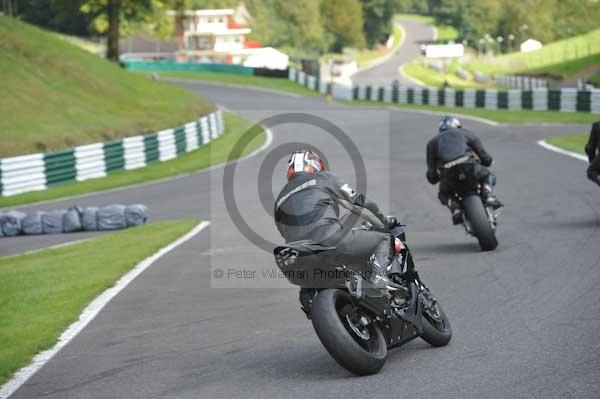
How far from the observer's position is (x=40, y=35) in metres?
44.6

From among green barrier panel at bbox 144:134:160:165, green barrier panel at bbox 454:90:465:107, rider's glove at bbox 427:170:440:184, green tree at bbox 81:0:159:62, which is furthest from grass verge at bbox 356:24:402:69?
rider's glove at bbox 427:170:440:184

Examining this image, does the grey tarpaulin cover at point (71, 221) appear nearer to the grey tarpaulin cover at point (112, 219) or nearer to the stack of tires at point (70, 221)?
the stack of tires at point (70, 221)

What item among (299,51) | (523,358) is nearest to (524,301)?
(523,358)

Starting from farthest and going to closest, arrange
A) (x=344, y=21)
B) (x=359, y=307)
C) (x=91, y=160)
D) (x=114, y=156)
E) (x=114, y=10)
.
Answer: (x=344, y=21) < (x=114, y=10) < (x=114, y=156) < (x=91, y=160) < (x=359, y=307)

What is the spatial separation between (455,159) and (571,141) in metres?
17.4

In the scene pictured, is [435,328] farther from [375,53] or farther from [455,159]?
[375,53]

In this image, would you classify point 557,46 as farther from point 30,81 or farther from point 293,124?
point 30,81

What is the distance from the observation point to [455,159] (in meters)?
12.9

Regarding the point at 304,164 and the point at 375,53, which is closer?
the point at 304,164

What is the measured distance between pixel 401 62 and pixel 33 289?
4972 inches

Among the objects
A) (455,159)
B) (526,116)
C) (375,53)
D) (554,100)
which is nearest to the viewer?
(455,159)

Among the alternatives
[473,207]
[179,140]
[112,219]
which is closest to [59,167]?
[179,140]

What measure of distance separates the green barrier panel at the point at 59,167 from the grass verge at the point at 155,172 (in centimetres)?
31

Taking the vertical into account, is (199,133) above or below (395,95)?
above
